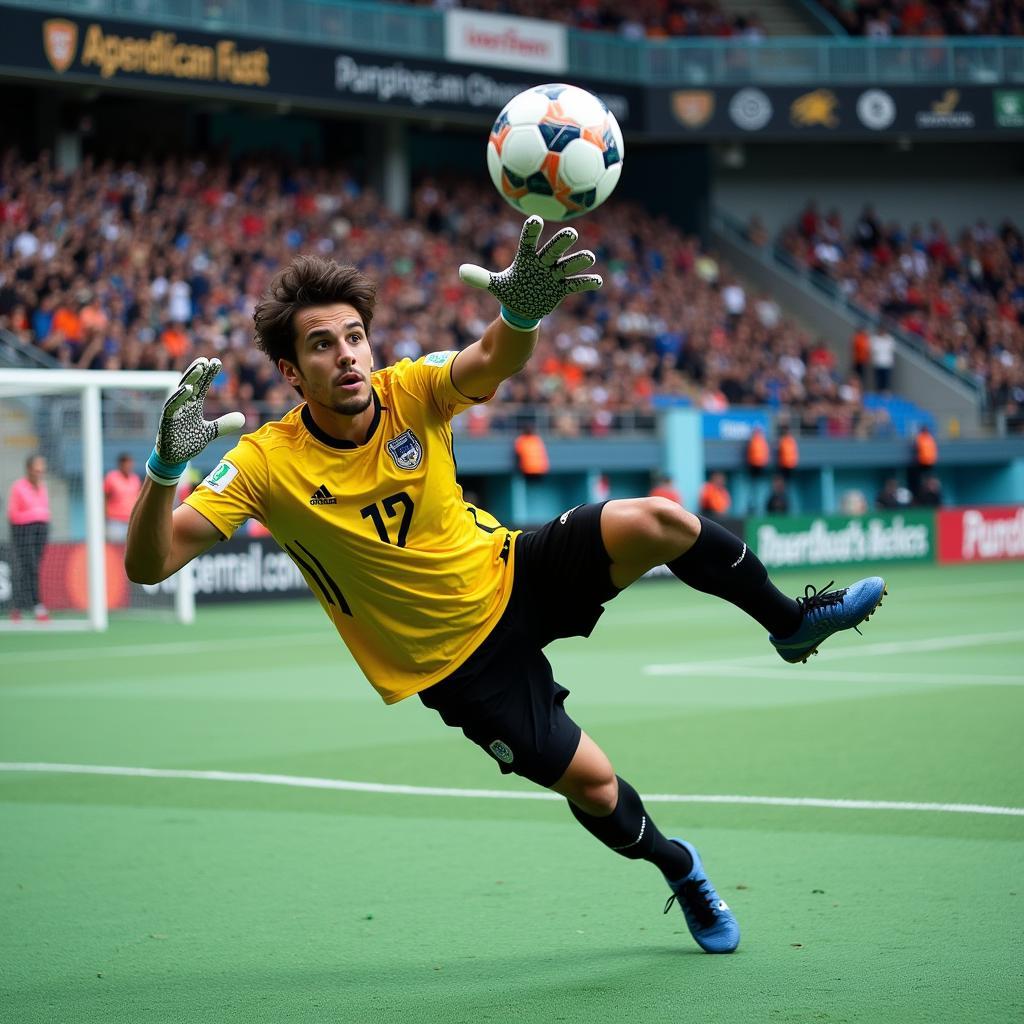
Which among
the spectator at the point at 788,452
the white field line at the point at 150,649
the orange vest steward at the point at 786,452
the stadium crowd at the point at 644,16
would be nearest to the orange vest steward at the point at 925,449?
the spectator at the point at 788,452

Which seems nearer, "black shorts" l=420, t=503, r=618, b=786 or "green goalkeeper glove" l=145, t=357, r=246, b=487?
"green goalkeeper glove" l=145, t=357, r=246, b=487

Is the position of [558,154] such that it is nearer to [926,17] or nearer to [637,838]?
[637,838]

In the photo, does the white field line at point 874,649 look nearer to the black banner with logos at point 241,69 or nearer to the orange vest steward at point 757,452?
the orange vest steward at point 757,452

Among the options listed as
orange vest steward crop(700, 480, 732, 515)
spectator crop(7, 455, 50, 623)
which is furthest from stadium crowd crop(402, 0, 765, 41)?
spectator crop(7, 455, 50, 623)

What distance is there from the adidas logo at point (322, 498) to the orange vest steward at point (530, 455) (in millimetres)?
23153

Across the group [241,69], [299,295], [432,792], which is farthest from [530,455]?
[299,295]

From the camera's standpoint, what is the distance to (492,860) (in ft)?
23.8

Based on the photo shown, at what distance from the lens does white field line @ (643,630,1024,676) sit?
1541cm

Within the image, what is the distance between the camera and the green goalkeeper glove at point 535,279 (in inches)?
189

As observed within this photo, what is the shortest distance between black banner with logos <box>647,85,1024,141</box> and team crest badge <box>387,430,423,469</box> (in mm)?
34403

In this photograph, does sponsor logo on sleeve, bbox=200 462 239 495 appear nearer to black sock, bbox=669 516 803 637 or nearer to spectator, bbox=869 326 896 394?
black sock, bbox=669 516 803 637

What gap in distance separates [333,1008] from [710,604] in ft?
62.6

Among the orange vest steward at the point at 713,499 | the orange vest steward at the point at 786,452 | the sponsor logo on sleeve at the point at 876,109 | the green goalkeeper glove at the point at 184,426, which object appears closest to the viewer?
the green goalkeeper glove at the point at 184,426

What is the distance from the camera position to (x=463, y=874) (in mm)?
6953
